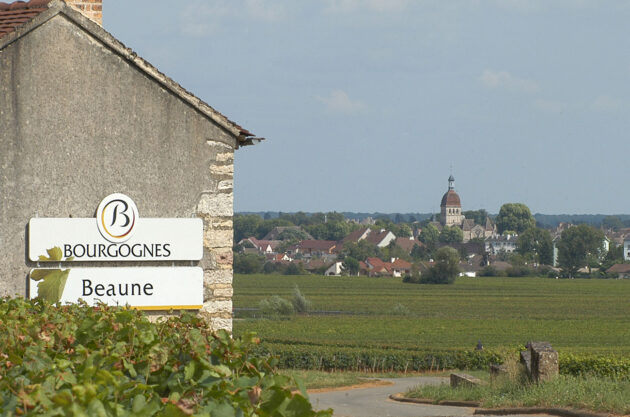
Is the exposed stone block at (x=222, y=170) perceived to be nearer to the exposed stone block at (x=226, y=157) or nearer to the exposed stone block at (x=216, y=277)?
the exposed stone block at (x=226, y=157)

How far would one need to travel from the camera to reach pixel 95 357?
5203 mm

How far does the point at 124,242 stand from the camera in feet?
40.8

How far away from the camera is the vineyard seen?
4078 centimetres

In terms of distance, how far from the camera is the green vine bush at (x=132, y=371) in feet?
12.6

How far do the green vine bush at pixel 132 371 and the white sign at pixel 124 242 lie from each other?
4.49 metres

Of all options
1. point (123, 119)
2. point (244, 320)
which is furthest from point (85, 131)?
point (244, 320)

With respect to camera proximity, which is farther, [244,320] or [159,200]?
[244,320]

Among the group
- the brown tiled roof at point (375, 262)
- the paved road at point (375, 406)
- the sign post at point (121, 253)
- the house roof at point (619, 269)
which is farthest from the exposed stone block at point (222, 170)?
the house roof at point (619, 269)

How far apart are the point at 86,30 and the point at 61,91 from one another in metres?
0.85

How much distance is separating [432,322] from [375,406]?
4879cm

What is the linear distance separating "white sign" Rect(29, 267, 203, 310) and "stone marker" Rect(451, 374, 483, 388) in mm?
11141

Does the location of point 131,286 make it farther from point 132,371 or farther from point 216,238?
point 132,371

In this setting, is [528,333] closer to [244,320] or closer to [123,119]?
[244,320]

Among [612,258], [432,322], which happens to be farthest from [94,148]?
[612,258]
